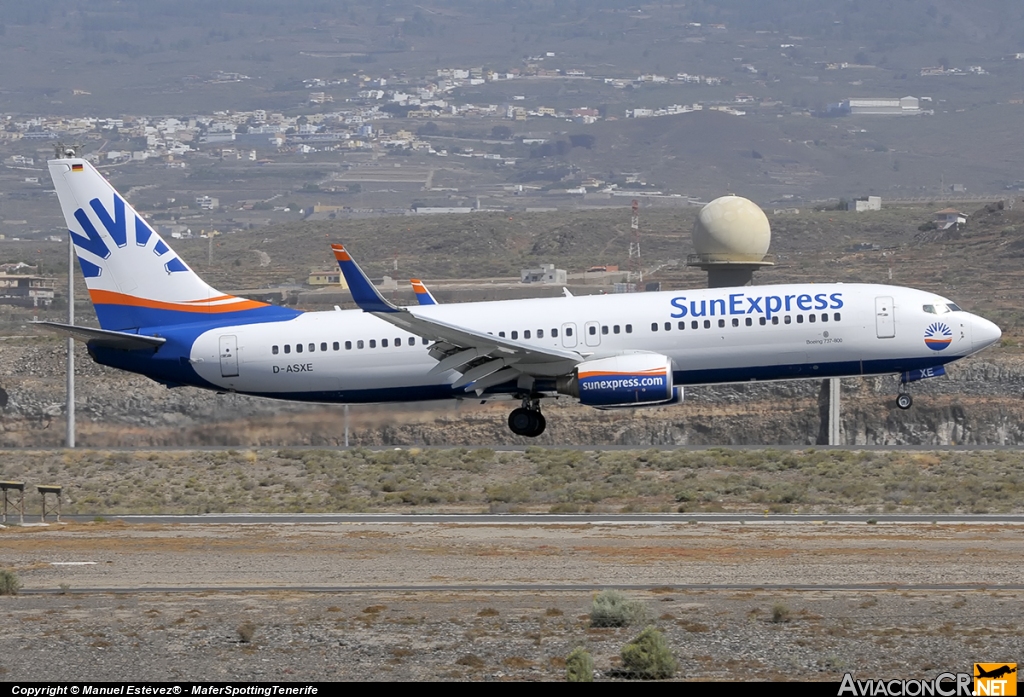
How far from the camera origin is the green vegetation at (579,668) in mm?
20438

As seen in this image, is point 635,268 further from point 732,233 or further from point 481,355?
point 481,355

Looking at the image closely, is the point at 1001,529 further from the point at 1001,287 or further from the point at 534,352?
the point at 1001,287

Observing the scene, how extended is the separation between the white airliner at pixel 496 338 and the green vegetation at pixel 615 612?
1703 cm

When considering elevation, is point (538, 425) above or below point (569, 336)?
below

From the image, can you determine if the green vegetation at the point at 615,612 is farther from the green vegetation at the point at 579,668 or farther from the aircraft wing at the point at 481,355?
the aircraft wing at the point at 481,355

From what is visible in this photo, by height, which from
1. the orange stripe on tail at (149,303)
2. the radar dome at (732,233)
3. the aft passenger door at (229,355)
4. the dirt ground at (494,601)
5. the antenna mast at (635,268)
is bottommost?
the dirt ground at (494,601)

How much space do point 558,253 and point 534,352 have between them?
13462 centimetres

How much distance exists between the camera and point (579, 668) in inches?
807

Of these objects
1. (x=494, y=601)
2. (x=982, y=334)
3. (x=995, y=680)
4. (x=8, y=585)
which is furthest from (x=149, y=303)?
(x=995, y=680)

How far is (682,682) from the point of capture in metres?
20.9

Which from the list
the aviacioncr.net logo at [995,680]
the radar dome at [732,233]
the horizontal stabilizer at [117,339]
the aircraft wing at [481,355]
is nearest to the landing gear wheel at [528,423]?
the aircraft wing at [481,355]

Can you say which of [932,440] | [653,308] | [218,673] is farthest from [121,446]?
[218,673]

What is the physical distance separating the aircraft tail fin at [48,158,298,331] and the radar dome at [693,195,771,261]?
2263 centimetres

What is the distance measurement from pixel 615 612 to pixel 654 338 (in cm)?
1905
